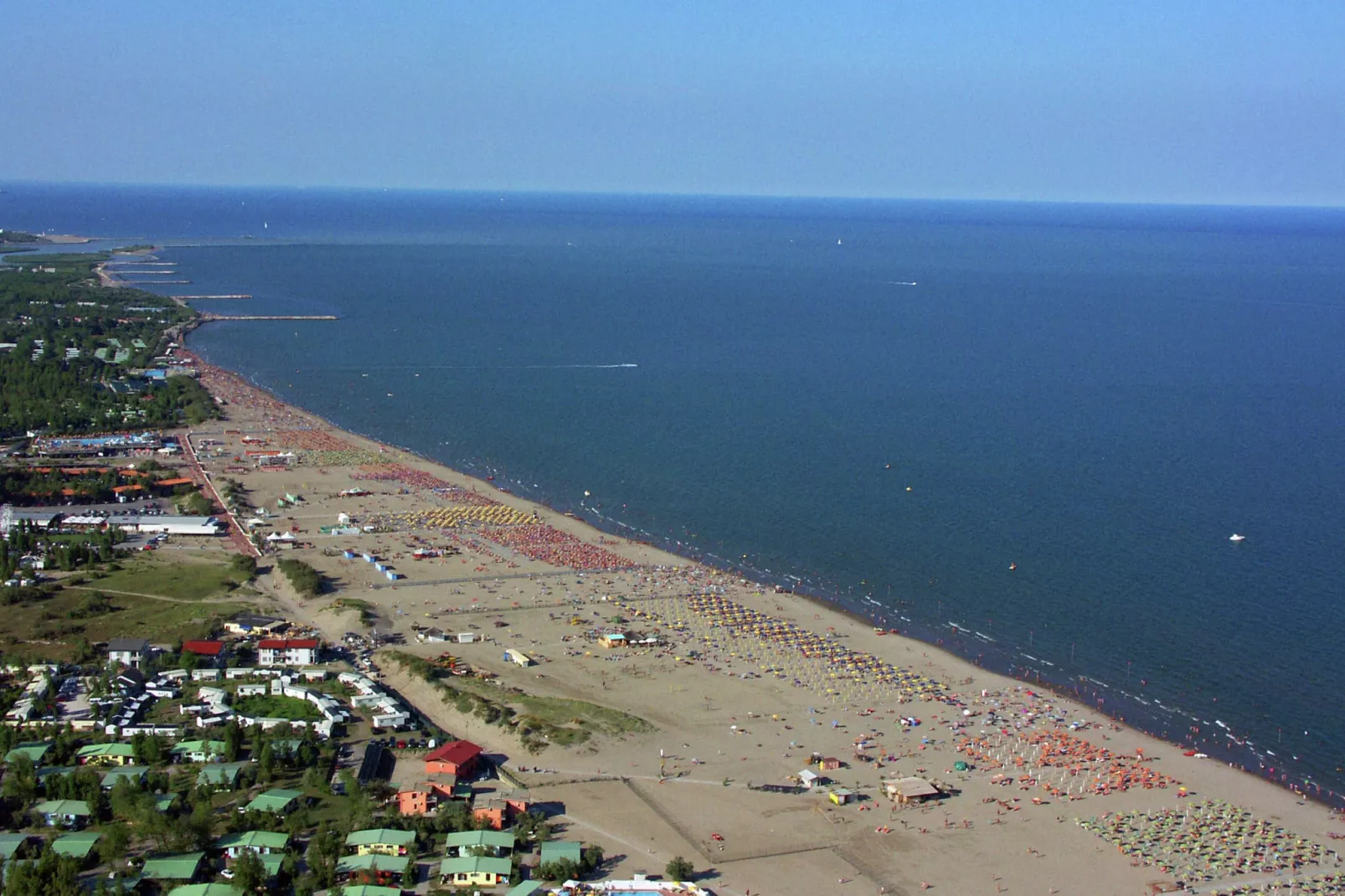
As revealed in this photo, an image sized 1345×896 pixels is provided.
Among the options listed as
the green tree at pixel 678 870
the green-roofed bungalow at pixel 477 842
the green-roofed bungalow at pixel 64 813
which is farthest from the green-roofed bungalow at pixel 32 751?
the green tree at pixel 678 870

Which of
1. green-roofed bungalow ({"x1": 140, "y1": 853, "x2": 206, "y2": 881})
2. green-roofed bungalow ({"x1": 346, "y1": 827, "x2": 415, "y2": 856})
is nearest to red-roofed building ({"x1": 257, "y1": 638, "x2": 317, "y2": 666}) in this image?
green-roofed bungalow ({"x1": 346, "y1": 827, "x2": 415, "y2": 856})

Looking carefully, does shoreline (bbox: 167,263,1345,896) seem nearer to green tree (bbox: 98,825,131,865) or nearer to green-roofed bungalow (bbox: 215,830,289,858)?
green-roofed bungalow (bbox: 215,830,289,858)

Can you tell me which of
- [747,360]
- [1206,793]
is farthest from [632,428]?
[1206,793]

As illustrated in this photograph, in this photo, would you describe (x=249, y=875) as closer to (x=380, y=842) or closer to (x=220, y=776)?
(x=380, y=842)

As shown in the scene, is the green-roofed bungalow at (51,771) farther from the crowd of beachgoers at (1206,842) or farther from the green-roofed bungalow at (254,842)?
the crowd of beachgoers at (1206,842)

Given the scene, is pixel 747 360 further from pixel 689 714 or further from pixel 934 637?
pixel 689 714

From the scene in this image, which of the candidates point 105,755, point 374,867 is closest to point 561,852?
point 374,867
